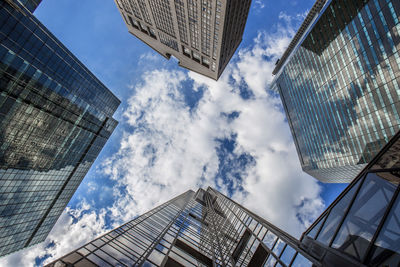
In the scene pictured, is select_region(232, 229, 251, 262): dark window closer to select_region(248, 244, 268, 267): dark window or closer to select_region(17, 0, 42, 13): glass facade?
select_region(248, 244, 268, 267): dark window

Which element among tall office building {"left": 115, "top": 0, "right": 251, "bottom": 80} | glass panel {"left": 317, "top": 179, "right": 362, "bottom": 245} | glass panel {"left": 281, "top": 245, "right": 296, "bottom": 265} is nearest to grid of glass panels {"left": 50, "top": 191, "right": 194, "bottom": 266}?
glass panel {"left": 281, "top": 245, "right": 296, "bottom": 265}

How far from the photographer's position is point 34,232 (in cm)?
6344

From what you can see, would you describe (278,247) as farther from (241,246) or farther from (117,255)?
(117,255)

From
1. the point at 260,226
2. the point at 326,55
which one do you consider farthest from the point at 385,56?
the point at 260,226

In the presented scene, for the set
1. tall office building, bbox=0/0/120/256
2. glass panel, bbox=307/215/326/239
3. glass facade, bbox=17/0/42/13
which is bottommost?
tall office building, bbox=0/0/120/256

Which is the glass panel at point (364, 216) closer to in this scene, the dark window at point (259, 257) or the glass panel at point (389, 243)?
the glass panel at point (389, 243)

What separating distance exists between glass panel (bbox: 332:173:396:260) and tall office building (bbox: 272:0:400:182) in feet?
153

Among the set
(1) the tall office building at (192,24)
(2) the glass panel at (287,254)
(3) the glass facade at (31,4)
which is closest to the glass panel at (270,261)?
(2) the glass panel at (287,254)

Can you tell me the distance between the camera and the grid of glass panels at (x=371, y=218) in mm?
5781

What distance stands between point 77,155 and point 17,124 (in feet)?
93.6

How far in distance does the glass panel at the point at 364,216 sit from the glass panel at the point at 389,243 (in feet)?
1.24

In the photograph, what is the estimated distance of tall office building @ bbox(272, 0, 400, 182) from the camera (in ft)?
139

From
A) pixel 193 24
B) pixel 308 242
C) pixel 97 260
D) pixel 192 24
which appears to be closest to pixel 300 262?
pixel 308 242

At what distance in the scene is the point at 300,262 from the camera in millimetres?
9039
